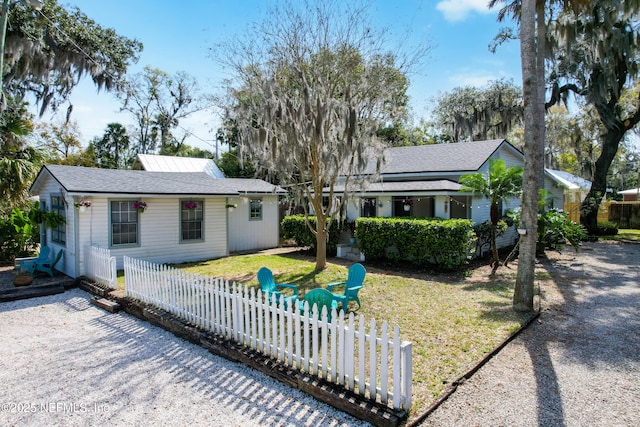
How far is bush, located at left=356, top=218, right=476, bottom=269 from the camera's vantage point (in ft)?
35.7

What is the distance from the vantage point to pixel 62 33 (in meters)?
15.4

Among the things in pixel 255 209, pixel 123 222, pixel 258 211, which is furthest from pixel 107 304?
pixel 258 211

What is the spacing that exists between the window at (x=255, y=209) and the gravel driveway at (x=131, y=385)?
932cm

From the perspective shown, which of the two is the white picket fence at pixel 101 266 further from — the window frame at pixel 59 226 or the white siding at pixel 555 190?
the white siding at pixel 555 190

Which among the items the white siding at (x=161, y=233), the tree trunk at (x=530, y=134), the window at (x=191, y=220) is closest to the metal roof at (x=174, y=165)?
the white siding at (x=161, y=233)

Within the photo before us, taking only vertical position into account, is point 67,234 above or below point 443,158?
below

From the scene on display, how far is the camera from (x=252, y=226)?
16.1 m

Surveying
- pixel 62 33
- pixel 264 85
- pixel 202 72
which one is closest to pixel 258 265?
pixel 264 85

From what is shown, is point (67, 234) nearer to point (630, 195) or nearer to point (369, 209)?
point (369, 209)

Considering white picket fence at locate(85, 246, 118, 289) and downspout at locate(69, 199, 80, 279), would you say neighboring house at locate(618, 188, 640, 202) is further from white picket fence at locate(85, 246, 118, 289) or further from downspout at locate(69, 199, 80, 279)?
downspout at locate(69, 199, 80, 279)

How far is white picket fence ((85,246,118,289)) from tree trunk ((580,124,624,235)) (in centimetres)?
2214

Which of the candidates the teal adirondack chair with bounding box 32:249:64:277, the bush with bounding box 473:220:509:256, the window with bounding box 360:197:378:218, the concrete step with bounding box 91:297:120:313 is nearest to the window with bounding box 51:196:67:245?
the teal adirondack chair with bounding box 32:249:64:277

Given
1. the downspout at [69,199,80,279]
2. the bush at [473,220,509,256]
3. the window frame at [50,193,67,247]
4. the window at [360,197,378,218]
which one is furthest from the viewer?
the window at [360,197,378,218]

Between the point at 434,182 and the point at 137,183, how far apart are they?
1036 centimetres
